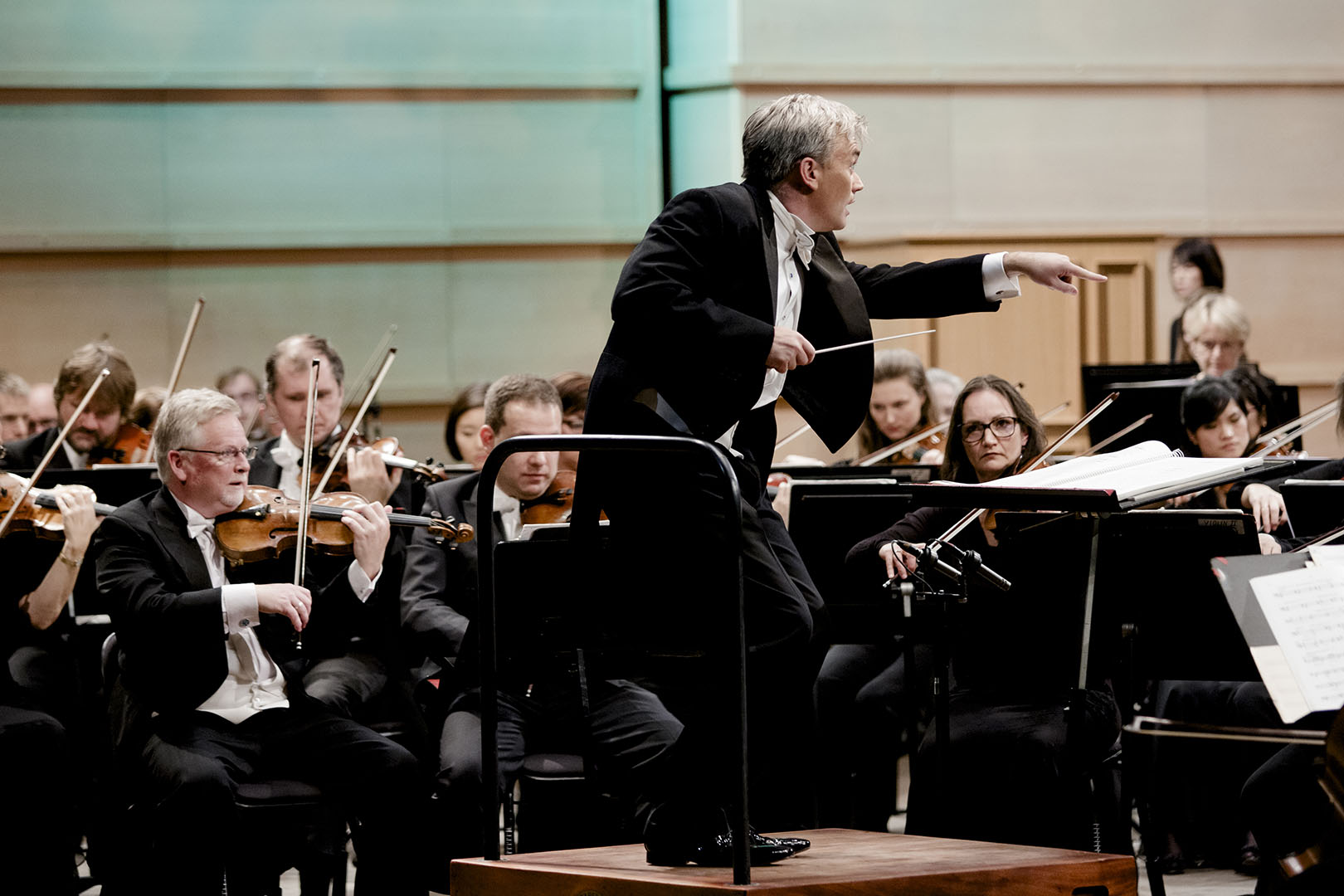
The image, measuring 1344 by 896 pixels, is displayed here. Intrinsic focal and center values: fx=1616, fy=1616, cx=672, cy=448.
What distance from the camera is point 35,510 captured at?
404 centimetres

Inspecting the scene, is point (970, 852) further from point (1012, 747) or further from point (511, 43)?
point (511, 43)

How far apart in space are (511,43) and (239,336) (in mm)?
1839

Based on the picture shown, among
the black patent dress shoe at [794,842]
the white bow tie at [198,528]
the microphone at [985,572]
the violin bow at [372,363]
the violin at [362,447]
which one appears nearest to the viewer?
the black patent dress shoe at [794,842]

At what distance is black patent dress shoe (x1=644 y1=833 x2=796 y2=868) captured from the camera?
9.18 feet

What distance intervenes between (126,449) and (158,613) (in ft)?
6.26

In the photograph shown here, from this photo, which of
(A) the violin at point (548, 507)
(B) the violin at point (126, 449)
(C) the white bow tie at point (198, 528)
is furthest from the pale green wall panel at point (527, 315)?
(C) the white bow tie at point (198, 528)

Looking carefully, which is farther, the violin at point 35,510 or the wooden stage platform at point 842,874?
the violin at point 35,510

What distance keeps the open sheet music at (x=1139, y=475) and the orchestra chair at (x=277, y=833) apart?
1.59 m

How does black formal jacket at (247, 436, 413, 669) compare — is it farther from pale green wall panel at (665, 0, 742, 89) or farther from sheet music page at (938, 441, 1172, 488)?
pale green wall panel at (665, 0, 742, 89)

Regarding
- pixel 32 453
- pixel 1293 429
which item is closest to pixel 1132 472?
pixel 1293 429

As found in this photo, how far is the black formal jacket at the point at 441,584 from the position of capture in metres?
3.93

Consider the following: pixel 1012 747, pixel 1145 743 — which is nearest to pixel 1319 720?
pixel 1145 743

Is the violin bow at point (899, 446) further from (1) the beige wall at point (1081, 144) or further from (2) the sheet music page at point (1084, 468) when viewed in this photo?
(2) the sheet music page at point (1084, 468)

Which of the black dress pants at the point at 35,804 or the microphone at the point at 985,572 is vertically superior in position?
the microphone at the point at 985,572
